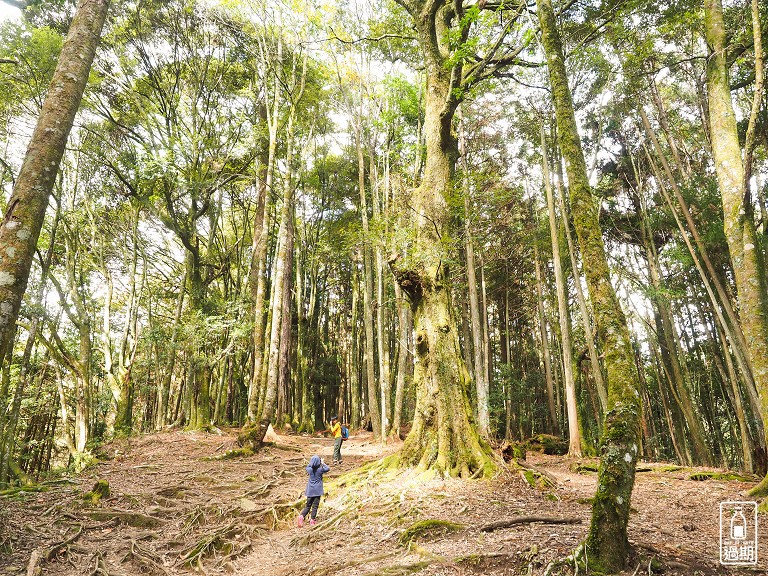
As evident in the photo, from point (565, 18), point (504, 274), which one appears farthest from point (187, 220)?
point (504, 274)

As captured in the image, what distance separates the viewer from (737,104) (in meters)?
13.2

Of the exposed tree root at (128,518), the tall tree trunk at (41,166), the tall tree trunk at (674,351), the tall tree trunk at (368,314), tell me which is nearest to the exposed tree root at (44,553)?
A: the exposed tree root at (128,518)

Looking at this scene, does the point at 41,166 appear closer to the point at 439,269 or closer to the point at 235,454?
the point at 439,269

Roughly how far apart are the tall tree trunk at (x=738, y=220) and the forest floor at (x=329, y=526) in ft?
7.31

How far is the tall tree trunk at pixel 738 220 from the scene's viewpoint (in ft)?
17.6

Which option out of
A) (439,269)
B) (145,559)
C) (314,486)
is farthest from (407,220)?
(145,559)

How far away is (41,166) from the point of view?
3441mm

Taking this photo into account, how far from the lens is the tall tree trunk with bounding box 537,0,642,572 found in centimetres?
283

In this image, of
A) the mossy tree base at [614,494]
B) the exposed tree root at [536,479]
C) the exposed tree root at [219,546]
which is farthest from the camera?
the exposed tree root at [536,479]

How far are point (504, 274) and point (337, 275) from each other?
10.5 m

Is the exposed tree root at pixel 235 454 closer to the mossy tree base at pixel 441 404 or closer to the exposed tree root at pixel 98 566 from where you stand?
the mossy tree base at pixel 441 404

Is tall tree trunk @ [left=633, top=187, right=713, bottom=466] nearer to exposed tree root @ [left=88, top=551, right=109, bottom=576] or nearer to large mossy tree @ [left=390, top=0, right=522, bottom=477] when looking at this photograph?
large mossy tree @ [left=390, top=0, right=522, bottom=477]

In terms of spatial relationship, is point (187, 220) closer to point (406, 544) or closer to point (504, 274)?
point (406, 544)

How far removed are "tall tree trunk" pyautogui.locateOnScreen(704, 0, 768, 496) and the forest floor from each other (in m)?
2.23
